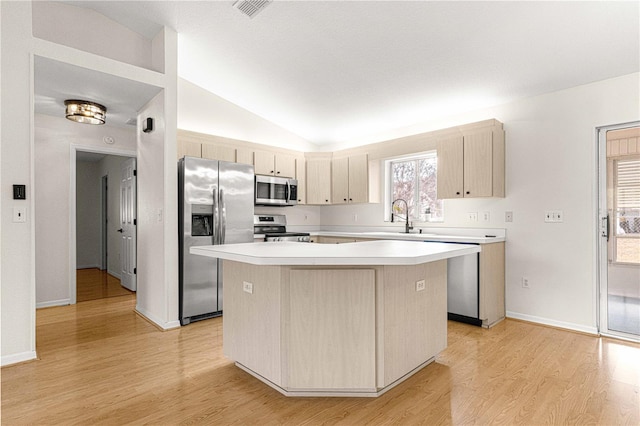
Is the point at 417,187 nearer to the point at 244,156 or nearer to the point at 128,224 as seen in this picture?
the point at 244,156

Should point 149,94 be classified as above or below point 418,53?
below

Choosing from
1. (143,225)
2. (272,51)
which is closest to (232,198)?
(143,225)

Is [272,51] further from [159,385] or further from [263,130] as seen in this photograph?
[159,385]

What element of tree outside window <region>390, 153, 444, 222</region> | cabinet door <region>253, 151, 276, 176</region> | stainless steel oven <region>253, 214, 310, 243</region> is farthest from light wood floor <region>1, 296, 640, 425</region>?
cabinet door <region>253, 151, 276, 176</region>

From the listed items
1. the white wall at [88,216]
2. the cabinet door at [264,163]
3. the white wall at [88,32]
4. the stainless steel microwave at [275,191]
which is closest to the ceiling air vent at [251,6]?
the white wall at [88,32]

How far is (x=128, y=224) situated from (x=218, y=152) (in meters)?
2.29

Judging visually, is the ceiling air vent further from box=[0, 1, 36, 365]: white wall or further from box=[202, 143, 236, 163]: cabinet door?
box=[202, 143, 236, 163]: cabinet door

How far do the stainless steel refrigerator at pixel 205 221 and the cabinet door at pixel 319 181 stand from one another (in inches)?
61.0

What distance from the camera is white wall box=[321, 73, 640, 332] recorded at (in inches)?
128

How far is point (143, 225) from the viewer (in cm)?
400

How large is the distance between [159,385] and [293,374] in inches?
37.3

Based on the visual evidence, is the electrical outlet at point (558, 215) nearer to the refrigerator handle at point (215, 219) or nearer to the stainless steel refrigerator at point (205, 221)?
the stainless steel refrigerator at point (205, 221)

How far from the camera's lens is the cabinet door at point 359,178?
16.4 feet

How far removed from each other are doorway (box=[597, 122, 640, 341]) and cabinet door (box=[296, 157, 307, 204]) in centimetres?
368
